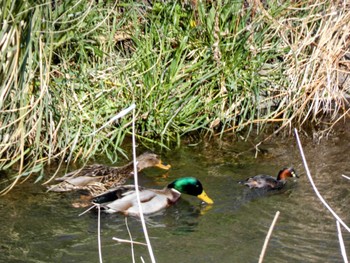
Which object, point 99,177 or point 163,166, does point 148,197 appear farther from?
point 163,166

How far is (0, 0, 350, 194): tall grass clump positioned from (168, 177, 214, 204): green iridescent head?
1.03m

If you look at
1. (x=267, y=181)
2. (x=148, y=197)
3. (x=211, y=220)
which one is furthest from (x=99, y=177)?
(x=267, y=181)

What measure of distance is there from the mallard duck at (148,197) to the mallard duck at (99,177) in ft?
1.16

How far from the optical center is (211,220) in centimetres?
744

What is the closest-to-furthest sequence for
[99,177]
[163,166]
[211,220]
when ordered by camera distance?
[211,220] < [99,177] < [163,166]

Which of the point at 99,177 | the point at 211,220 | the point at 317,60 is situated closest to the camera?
the point at 211,220

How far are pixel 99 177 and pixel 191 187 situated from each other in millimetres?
914

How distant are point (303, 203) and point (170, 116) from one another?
6.73ft

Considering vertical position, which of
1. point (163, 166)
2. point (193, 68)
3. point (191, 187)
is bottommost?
point (163, 166)

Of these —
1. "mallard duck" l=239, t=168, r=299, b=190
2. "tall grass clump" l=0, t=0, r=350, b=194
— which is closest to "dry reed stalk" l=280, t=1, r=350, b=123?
"tall grass clump" l=0, t=0, r=350, b=194

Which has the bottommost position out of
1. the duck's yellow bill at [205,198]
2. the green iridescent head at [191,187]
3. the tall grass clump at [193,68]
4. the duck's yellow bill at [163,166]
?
the duck's yellow bill at [163,166]

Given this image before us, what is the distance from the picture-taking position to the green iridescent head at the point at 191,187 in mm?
7859

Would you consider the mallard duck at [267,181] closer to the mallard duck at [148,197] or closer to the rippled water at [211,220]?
the rippled water at [211,220]

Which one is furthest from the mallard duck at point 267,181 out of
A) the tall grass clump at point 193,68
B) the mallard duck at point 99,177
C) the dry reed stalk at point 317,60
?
the dry reed stalk at point 317,60
